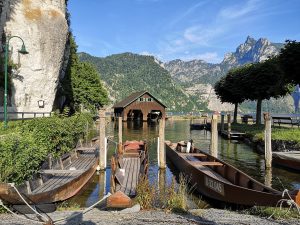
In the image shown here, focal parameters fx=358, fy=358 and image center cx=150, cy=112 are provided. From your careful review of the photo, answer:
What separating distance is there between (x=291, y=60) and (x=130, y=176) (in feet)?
74.7

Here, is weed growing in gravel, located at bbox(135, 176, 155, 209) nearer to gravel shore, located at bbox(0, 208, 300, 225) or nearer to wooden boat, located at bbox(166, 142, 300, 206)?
gravel shore, located at bbox(0, 208, 300, 225)

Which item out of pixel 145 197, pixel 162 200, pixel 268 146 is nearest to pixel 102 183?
pixel 162 200

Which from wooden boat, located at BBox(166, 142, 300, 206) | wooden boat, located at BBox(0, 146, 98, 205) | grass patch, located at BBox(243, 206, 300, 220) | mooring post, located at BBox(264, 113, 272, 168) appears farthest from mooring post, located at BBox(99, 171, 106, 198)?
mooring post, located at BBox(264, 113, 272, 168)

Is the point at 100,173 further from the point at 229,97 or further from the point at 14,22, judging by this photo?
the point at 229,97

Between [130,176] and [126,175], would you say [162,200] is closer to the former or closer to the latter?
[130,176]

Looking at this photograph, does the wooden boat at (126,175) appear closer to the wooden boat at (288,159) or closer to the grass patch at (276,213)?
the grass patch at (276,213)

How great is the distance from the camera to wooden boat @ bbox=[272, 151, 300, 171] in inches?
904

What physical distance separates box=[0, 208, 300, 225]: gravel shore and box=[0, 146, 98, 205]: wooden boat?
0.77 meters

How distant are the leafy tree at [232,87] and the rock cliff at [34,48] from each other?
28533mm

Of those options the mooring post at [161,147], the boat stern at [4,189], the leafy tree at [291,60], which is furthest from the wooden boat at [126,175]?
the leafy tree at [291,60]

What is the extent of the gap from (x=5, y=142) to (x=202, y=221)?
6.83 m

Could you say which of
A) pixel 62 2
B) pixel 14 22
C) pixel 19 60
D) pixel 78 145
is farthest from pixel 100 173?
pixel 62 2

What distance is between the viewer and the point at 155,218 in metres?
9.73

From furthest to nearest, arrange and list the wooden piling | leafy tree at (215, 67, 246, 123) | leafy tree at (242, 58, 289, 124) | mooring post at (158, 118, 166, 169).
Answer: leafy tree at (215, 67, 246, 123) < leafy tree at (242, 58, 289, 124) < mooring post at (158, 118, 166, 169) < the wooden piling
